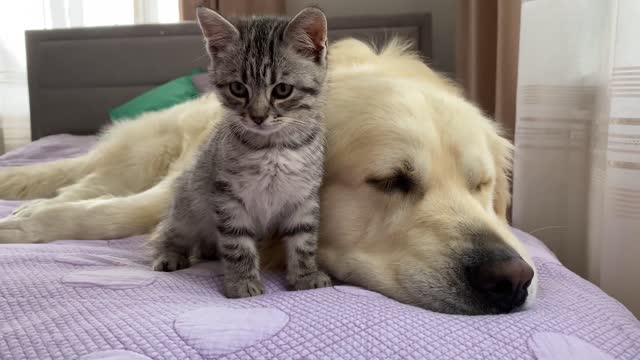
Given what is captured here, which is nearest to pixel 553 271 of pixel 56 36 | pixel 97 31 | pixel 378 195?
pixel 378 195

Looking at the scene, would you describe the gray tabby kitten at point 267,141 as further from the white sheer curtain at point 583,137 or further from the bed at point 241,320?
the white sheer curtain at point 583,137

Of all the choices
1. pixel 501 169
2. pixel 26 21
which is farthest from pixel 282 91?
pixel 26 21

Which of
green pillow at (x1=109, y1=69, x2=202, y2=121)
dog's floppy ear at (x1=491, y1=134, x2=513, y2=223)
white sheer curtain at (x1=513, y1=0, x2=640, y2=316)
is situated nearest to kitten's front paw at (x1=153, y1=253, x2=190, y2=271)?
dog's floppy ear at (x1=491, y1=134, x2=513, y2=223)

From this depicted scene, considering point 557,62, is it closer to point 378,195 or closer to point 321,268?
point 378,195

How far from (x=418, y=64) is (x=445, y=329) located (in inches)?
44.9

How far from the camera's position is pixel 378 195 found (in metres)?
1.33

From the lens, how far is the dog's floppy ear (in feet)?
5.32

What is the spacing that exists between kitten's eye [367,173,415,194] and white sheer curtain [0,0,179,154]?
12.8 feet

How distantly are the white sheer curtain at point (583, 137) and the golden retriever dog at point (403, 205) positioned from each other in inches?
12.3

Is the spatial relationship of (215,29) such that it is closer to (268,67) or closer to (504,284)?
(268,67)

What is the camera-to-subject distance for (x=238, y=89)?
51.1 inches

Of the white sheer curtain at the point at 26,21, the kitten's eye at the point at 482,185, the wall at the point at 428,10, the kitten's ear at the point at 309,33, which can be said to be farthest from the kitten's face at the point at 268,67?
the white sheer curtain at the point at 26,21

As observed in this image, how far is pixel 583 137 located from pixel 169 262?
1426 mm

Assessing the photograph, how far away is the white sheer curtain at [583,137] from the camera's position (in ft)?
5.12
